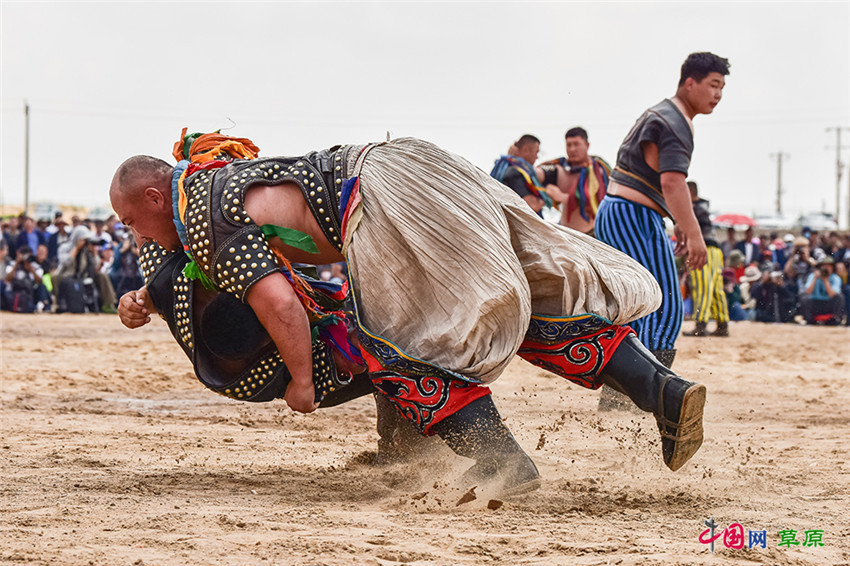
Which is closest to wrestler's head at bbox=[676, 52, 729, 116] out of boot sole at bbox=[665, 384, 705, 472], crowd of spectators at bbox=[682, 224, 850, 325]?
boot sole at bbox=[665, 384, 705, 472]

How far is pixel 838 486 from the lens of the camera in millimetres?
3629

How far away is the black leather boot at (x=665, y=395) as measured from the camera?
3.23 meters

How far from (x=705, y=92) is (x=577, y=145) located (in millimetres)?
3103

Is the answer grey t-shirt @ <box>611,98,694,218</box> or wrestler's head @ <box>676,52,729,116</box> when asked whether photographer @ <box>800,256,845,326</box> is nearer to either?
wrestler's head @ <box>676,52,729,116</box>

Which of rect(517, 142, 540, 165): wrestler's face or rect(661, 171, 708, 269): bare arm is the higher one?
rect(517, 142, 540, 165): wrestler's face

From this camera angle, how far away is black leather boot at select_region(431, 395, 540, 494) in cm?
321

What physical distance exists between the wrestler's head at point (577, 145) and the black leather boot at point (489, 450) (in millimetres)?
5309

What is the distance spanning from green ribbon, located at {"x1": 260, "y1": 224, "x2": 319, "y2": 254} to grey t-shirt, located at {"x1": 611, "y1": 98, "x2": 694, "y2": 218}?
2261 mm

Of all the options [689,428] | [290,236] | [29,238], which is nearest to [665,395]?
[689,428]

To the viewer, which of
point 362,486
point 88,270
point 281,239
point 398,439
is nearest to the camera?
point 281,239

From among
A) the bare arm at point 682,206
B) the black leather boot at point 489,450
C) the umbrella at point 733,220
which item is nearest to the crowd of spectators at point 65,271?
the bare arm at point 682,206

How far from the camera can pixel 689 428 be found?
328 centimetres

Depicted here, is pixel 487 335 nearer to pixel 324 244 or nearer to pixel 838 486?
pixel 324 244

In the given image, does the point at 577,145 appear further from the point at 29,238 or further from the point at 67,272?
the point at 29,238
